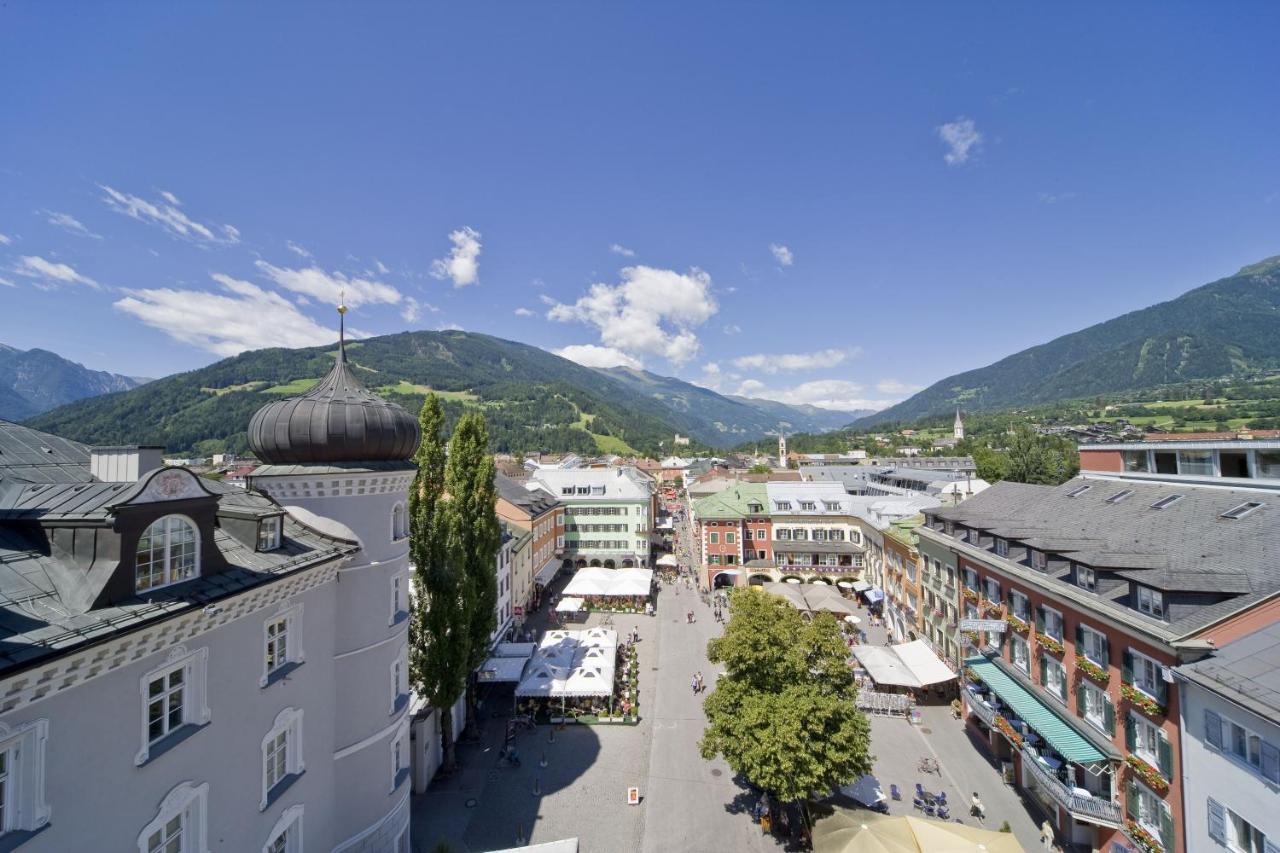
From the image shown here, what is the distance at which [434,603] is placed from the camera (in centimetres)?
2061

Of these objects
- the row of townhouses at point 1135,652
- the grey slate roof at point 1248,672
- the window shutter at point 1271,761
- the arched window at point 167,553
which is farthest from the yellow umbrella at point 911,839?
the arched window at point 167,553

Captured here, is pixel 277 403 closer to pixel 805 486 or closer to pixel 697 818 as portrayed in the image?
pixel 697 818

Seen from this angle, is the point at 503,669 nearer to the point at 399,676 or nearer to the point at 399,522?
the point at 399,676

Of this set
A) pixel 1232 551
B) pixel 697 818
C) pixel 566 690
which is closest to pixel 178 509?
pixel 697 818

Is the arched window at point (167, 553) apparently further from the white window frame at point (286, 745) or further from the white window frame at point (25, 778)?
the white window frame at point (286, 745)

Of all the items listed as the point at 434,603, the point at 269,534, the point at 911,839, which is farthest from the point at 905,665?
the point at 269,534

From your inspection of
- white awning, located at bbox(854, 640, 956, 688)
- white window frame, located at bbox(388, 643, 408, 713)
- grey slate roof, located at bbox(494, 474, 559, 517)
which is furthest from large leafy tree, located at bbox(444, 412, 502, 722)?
grey slate roof, located at bbox(494, 474, 559, 517)

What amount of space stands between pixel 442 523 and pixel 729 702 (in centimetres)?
1249

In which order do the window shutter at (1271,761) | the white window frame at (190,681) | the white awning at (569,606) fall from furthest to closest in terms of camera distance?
the white awning at (569,606)
the window shutter at (1271,761)
the white window frame at (190,681)

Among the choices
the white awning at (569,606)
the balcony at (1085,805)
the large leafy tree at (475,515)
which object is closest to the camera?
the balcony at (1085,805)

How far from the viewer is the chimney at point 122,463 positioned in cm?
969

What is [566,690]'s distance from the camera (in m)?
26.9

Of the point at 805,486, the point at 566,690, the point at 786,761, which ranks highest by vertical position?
the point at 805,486

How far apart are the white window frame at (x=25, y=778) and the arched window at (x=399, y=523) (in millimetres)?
9049
